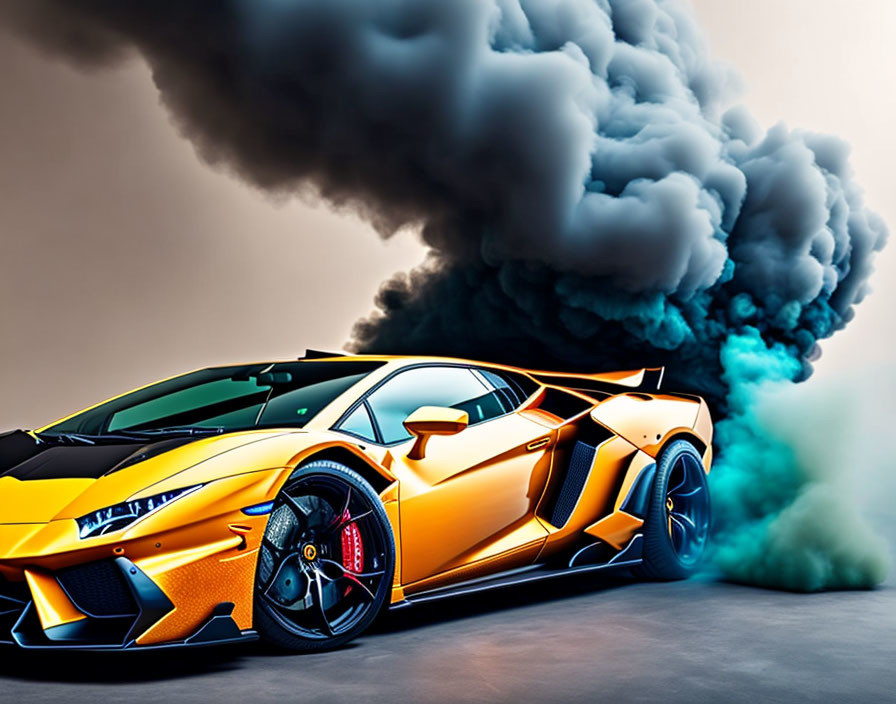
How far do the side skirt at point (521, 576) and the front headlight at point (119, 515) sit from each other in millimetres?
1083

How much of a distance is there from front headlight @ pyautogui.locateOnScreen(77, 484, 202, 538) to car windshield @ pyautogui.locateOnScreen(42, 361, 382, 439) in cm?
60

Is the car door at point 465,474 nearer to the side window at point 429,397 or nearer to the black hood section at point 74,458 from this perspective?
the side window at point 429,397

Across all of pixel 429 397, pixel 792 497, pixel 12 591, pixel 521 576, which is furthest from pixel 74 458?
pixel 792 497

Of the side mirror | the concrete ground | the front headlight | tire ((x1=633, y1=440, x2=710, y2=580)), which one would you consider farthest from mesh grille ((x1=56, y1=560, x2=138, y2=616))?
tire ((x1=633, y1=440, x2=710, y2=580))

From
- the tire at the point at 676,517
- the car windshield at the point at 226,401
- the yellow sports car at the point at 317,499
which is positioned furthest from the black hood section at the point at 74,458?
the tire at the point at 676,517

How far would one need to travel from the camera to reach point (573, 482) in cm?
514

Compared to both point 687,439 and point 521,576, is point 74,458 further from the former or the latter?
point 687,439

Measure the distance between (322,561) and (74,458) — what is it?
99 cm

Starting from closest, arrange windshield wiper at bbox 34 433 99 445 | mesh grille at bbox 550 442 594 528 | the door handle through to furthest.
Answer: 1. windshield wiper at bbox 34 433 99 445
2. the door handle
3. mesh grille at bbox 550 442 594 528

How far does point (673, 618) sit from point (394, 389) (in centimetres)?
157

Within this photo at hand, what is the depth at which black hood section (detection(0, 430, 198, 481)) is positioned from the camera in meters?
3.80

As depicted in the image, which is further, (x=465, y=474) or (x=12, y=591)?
(x=465, y=474)

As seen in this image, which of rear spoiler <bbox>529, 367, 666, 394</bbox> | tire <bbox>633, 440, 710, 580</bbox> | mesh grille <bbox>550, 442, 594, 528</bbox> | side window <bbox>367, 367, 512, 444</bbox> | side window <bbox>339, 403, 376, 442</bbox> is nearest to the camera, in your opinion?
side window <bbox>339, 403, 376, 442</bbox>

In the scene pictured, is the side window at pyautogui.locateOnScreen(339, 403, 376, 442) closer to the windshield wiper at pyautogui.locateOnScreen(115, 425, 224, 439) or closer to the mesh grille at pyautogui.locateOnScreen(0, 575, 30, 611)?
the windshield wiper at pyautogui.locateOnScreen(115, 425, 224, 439)
